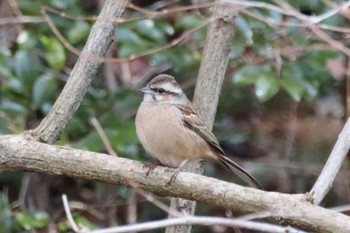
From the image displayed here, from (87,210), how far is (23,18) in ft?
4.93

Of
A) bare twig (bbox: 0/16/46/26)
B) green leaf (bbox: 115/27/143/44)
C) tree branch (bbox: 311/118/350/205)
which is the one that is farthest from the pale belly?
bare twig (bbox: 0/16/46/26)

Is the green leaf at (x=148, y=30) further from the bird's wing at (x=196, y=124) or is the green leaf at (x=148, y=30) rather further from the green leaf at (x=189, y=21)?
the bird's wing at (x=196, y=124)

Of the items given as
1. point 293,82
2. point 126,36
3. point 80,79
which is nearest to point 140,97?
point 126,36

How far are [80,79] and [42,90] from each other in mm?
1362

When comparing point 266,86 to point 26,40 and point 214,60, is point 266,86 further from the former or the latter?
point 26,40

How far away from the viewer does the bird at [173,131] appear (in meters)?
5.29

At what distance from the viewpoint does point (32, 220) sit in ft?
19.2

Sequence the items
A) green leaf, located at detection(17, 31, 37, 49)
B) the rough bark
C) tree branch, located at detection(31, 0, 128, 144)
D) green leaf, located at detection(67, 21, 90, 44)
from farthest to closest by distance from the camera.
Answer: green leaf, located at detection(17, 31, 37, 49) → green leaf, located at detection(67, 21, 90, 44) → the rough bark → tree branch, located at detection(31, 0, 128, 144)

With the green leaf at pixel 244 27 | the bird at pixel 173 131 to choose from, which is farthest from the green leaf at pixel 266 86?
the bird at pixel 173 131

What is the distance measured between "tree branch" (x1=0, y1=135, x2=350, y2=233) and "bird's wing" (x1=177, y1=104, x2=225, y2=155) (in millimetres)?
843

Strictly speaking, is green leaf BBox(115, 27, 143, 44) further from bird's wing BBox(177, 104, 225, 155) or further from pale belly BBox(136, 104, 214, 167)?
bird's wing BBox(177, 104, 225, 155)

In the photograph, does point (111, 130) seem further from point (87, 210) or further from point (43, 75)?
point (87, 210)

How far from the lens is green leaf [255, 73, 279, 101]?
5754mm

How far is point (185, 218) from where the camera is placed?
321 centimetres
